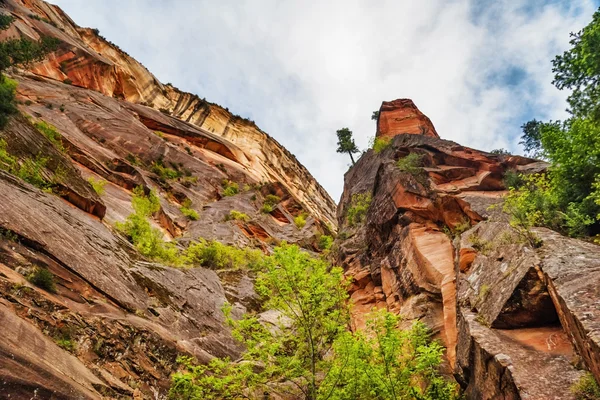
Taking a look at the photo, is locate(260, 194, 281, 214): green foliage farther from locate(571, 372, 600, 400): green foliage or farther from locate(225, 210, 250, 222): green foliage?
locate(571, 372, 600, 400): green foliage

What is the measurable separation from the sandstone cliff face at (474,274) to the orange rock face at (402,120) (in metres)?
10.4

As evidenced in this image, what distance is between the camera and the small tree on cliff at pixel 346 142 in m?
49.0

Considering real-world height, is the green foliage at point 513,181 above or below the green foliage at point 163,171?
below

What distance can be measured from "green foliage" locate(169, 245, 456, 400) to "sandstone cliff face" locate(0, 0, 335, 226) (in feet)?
150

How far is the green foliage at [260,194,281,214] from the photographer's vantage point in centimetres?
4491

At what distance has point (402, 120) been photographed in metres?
38.5

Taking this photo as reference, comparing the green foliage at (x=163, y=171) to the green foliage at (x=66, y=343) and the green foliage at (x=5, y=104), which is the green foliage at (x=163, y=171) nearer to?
the green foliage at (x=5, y=104)

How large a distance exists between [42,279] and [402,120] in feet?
119

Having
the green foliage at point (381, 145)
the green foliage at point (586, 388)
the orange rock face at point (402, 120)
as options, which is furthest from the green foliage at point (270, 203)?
the green foliage at point (586, 388)

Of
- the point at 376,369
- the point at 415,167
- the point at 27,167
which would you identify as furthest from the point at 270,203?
the point at 376,369

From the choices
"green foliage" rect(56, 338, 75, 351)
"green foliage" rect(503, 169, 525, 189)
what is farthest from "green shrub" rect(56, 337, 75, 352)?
"green foliage" rect(503, 169, 525, 189)

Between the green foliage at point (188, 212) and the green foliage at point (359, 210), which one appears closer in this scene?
the green foliage at point (359, 210)

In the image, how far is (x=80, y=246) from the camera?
11.6 meters

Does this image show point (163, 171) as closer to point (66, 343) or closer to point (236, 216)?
point (236, 216)
